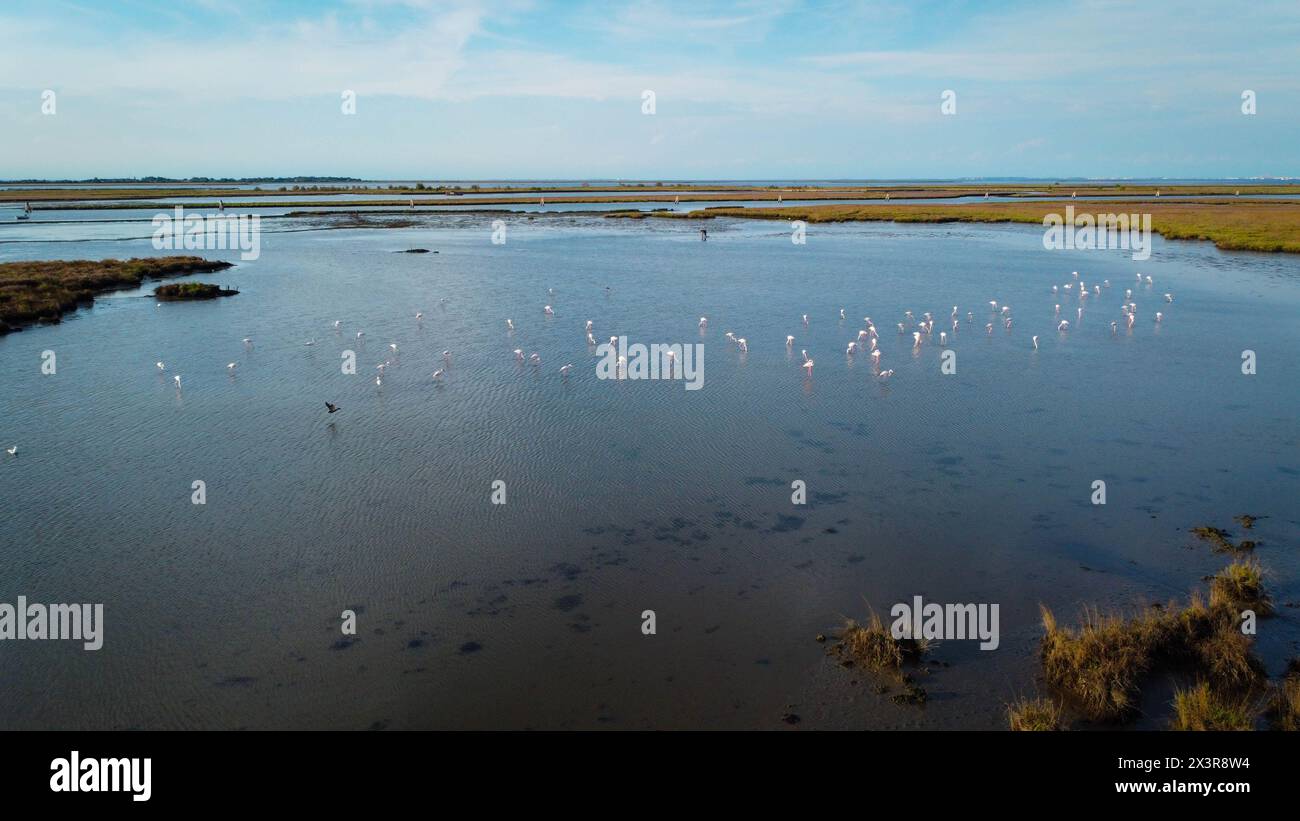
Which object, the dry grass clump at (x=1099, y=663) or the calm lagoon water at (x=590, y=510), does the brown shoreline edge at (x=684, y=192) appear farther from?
the dry grass clump at (x=1099, y=663)

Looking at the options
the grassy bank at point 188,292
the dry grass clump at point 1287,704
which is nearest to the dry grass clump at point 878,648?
the dry grass clump at point 1287,704

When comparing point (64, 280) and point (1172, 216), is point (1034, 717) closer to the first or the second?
point (64, 280)

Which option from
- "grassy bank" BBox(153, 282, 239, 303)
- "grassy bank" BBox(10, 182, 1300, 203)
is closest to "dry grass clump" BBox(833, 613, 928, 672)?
"grassy bank" BBox(153, 282, 239, 303)
